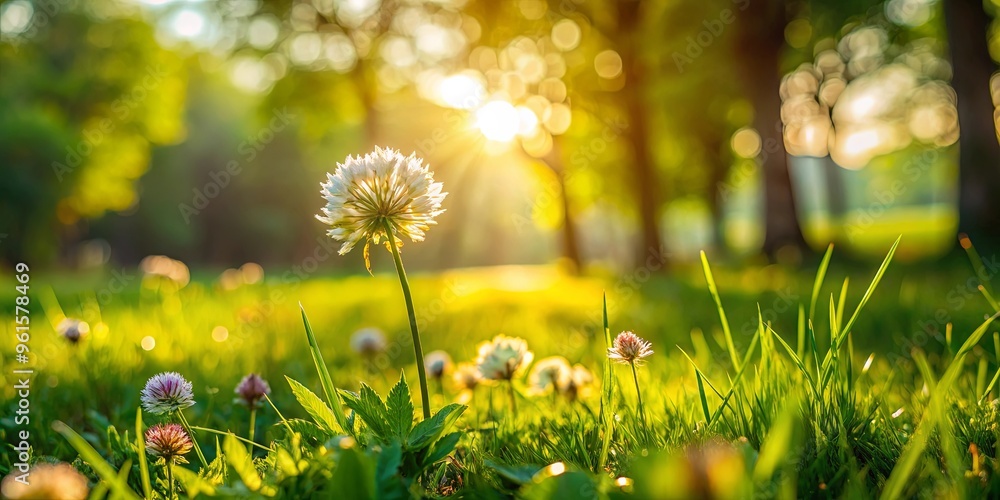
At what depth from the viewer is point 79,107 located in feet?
76.1

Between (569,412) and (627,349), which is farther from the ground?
(627,349)

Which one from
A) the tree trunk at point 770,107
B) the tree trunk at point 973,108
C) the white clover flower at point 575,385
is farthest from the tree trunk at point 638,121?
the white clover flower at point 575,385

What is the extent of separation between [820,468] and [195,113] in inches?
1699

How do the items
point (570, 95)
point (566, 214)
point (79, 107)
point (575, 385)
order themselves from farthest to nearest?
point (79, 107), point (566, 214), point (570, 95), point (575, 385)

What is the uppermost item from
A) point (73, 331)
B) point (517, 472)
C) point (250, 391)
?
point (73, 331)

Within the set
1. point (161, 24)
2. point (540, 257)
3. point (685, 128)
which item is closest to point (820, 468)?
point (685, 128)

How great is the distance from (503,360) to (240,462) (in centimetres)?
98

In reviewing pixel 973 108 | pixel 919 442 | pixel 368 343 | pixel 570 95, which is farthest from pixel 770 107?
pixel 919 442

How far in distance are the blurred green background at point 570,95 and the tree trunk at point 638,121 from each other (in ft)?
0.13

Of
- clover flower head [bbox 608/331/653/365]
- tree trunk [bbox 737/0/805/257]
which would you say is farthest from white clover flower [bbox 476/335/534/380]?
tree trunk [bbox 737/0/805/257]

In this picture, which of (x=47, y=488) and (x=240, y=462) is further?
(x=240, y=462)

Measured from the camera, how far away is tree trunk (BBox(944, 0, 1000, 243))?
8.35 meters

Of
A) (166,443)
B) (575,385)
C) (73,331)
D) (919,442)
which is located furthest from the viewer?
(73,331)

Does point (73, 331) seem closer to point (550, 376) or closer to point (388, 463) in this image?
point (550, 376)
